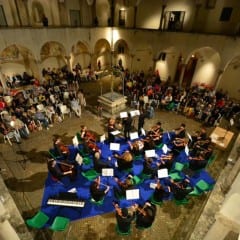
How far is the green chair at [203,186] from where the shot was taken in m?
7.66

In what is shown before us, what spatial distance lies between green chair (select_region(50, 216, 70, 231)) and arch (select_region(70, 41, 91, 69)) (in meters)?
17.0

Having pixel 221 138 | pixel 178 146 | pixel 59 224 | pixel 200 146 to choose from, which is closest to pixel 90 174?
pixel 59 224

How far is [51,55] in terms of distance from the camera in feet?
60.4

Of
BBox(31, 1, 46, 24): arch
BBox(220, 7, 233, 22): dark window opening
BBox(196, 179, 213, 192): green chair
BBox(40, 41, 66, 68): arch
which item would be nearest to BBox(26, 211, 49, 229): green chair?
BBox(196, 179, 213, 192): green chair

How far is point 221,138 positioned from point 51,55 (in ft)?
55.1

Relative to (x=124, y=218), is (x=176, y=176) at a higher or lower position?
lower

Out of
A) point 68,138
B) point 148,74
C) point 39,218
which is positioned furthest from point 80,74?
point 39,218

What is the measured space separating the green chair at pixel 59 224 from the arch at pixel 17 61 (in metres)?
13.6

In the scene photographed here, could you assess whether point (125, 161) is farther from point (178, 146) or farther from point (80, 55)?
point (80, 55)

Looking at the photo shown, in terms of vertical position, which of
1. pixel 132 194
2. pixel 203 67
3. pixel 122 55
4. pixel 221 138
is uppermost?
pixel 203 67

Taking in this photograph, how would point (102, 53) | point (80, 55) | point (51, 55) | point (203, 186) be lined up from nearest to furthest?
point (203, 186) < point (51, 55) < point (80, 55) < point (102, 53)

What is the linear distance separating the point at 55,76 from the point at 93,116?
7567mm

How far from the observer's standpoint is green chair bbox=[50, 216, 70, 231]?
609cm

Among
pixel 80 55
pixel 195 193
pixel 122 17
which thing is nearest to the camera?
pixel 195 193
